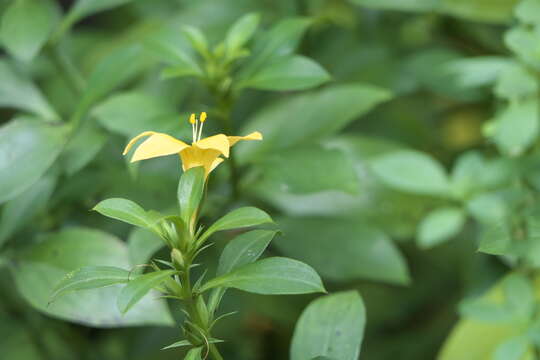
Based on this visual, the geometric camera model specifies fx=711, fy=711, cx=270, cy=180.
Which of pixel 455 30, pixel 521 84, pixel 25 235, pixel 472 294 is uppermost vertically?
pixel 521 84

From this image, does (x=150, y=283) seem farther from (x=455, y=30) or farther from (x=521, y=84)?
(x=455, y=30)

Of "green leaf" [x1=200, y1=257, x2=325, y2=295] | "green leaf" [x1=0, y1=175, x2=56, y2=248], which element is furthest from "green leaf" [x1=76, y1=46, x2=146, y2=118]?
"green leaf" [x1=200, y1=257, x2=325, y2=295]

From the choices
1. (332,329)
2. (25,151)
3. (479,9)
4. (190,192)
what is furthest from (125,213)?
(479,9)

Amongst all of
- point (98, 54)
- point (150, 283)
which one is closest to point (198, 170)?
point (150, 283)

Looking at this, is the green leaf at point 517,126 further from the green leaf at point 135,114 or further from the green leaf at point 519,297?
the green leaf at point 135,114

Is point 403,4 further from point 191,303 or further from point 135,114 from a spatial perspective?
point 191,303

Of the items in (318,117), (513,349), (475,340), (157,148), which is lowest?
(475,340)
